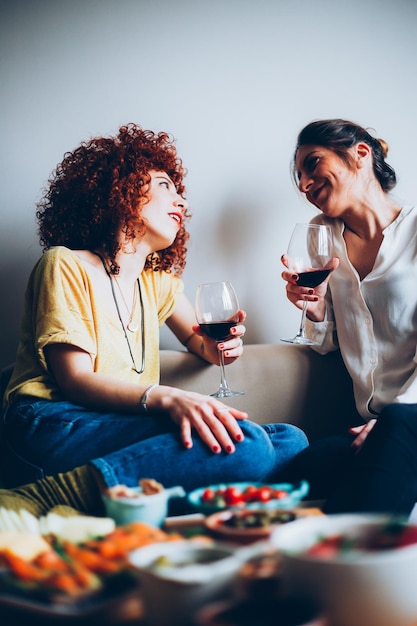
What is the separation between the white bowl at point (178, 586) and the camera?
2.00 ft

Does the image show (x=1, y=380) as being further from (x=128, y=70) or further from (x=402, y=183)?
(x=402, y=183)

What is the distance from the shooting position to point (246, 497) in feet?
3.01

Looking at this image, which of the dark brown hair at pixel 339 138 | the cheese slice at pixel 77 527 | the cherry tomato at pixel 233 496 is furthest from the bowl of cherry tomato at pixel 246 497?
the dark brown hair at pixel 339 138

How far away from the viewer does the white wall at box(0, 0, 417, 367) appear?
2158 mm

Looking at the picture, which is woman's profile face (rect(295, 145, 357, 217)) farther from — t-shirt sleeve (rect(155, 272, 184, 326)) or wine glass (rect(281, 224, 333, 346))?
t-shirt sleeve (rect(155, 272, 184, 326))

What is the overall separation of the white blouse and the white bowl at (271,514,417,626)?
3.85ft

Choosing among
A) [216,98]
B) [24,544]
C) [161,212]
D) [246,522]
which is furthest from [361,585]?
[216,98]

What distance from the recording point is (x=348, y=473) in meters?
1.21

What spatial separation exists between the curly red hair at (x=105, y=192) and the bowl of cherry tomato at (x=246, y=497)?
39.2 inches

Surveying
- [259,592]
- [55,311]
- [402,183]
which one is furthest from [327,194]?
[259,592]

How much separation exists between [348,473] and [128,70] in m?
1.64

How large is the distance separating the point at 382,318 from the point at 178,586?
135 cm

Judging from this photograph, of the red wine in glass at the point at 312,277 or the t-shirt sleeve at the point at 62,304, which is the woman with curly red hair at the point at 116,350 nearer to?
the t-shirt sleeve at the point at 62,304

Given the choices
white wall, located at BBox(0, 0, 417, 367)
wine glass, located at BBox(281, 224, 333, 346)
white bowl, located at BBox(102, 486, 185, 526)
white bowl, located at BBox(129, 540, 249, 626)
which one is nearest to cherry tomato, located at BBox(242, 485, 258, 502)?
white bowl, located at BBox(102, 486, 185, 526)
